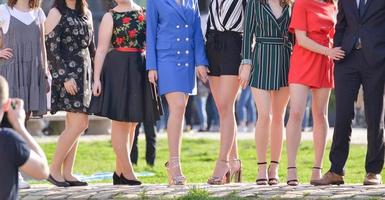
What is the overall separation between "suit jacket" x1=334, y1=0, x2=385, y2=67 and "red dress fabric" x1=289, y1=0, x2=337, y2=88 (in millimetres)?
304

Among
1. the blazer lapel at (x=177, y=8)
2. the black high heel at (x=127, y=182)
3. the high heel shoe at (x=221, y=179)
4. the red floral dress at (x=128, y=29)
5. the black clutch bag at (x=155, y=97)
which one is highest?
the blazer lapel at (x=177, y=8)

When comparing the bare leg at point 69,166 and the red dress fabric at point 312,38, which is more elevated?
the red dress fabric at point 312,38

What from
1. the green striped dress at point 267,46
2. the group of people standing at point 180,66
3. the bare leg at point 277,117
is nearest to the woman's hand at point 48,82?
the group of people standing at point 180,66

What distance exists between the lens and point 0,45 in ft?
37.5

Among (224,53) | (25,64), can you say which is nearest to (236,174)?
(224,53)

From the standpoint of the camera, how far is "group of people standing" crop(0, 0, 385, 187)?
11.1 metres

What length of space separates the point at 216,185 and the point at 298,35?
5.17 ft

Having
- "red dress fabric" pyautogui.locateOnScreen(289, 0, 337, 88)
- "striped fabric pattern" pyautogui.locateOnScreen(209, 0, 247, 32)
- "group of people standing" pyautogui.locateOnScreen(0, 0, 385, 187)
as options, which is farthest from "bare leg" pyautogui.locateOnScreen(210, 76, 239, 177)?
"red dress fabric" pyautogui.locateOnScreen(289, 0, 337, 88)

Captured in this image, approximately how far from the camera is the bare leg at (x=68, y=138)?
38.0 ft

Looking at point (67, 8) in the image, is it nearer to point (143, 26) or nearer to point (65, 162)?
point (143, 26)

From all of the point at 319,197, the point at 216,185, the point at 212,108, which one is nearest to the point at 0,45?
the point at 216,185

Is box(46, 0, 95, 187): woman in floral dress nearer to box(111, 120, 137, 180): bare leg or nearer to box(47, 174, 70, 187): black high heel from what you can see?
box(47, 174, 70, 187): black high heel

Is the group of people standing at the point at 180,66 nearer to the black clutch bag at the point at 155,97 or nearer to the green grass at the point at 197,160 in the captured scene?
the black clutch bag at the point at 155,97

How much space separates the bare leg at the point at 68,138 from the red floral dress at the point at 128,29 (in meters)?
0.77
